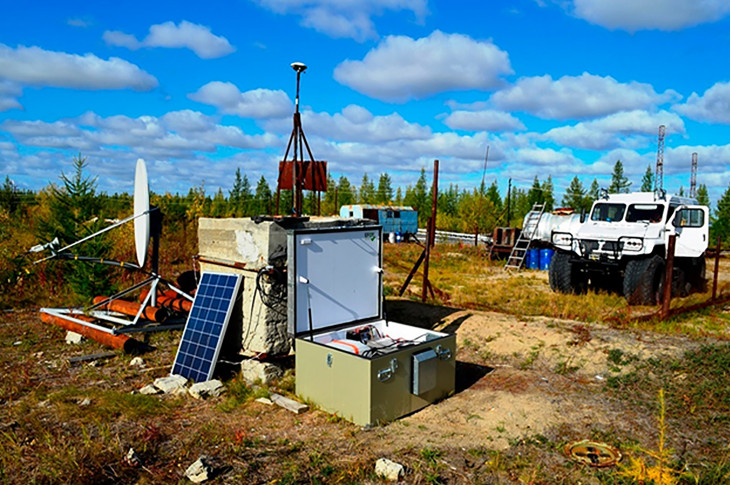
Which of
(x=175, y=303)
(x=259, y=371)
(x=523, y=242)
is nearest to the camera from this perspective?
(x=259, y=371)

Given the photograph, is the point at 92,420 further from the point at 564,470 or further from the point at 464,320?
the point at 464,320

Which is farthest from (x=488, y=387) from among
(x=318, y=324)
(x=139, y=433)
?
(x=139, y=433)

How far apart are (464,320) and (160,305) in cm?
527

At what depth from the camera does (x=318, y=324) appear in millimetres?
6734

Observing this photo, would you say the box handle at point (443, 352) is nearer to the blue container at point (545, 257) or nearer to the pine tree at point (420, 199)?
the blue container at point (545, 257)

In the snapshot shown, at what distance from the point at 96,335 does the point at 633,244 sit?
11389mm

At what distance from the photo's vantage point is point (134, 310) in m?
9.54

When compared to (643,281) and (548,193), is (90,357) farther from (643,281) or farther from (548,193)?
(548,193)

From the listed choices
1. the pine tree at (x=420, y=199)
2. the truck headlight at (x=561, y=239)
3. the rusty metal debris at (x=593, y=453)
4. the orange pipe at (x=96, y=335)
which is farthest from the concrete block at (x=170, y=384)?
the pine tree at (x=420, y=199)

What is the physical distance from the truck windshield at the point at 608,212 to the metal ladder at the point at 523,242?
17.7 feet

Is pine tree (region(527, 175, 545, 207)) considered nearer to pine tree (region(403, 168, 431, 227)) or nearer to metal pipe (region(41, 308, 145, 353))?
pine tree (region(403, 168, 431, 227))

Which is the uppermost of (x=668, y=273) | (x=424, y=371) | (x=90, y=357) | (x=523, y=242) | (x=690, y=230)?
(x=690, y=230)

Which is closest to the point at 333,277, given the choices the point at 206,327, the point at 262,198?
the point at 206,327

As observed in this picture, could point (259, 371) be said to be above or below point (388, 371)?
below
